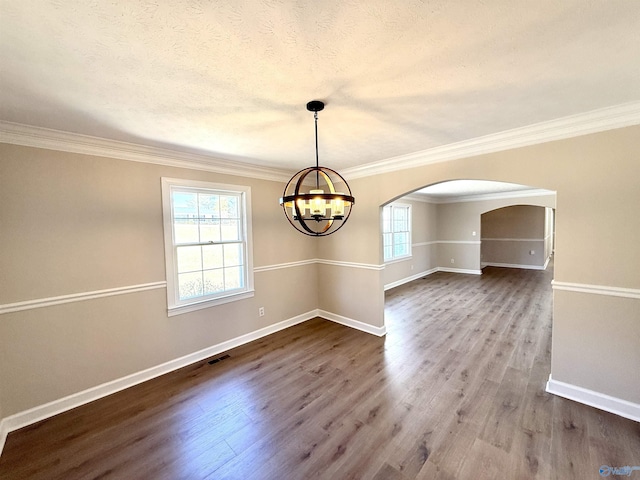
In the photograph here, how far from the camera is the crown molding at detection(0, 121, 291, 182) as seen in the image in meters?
2.14

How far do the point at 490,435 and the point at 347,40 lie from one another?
9.43 ft

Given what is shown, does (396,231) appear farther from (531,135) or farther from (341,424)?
(341,424)

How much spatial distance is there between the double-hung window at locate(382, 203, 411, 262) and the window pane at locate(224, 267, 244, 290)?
3971 millimetres

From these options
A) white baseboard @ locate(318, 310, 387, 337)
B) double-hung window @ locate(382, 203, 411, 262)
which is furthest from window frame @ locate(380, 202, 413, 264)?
white baseboard @ locate(318, 310, 387, 337)

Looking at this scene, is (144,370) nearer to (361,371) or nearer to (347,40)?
(361,371)

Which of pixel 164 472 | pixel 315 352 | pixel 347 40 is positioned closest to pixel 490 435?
pixel 315 352

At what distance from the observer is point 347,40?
1.23 meters

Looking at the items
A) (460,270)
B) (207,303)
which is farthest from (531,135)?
(460,270)

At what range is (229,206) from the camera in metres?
3.55

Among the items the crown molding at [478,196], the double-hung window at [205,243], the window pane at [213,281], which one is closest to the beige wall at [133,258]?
the double-hung window at [205,243]

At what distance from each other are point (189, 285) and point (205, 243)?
55 cm

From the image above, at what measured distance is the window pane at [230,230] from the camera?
348 centimetres

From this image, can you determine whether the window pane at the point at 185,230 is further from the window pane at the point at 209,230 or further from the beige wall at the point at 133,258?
the beige wall at the point at 133,258

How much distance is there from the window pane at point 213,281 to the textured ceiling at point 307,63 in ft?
5.86
